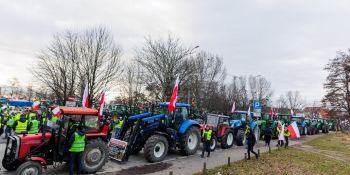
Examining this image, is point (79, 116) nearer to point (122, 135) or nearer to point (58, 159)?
point (58, 159)

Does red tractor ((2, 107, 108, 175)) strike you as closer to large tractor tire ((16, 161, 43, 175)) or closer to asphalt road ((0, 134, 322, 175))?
large tractor tire ((16, 161, 43, 175))

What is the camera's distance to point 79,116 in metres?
9.68

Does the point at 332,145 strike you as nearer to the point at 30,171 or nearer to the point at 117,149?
the point at 117,149

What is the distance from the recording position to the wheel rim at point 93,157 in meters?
9.69

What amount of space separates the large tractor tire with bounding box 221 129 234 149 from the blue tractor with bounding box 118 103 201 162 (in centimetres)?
318

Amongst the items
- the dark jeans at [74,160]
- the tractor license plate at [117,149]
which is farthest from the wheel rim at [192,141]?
the dark jeans at [74,160]

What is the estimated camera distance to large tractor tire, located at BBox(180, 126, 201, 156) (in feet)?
44.4

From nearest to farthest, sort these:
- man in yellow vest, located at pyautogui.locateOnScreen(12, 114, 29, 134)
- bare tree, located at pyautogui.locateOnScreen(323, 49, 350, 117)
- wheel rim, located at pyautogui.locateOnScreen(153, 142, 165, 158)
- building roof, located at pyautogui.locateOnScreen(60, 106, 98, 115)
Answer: building roof, located at pyautogui.locateOnScreen(60, 106, 98, 115) < wheel rim, located at pyautogui.locateOnScreen(153, 142, 165, 158) < man in yellow vest, located at pyautogui.locateOnScreen(12, 114, 29, 134) < bare tree, located at pyautogui.locateOnScreen(323, 49, 350, 117)

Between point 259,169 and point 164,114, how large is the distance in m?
4.85

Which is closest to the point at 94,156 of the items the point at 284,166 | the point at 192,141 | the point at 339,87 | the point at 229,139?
the point at 192,141

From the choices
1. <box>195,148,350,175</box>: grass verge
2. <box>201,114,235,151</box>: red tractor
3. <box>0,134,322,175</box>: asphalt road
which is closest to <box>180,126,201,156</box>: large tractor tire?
<box>0,134,322,175</box>: asphalt road

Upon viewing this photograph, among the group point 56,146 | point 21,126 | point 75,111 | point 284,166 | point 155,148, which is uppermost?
point 75,111

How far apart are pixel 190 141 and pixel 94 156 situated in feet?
19.0

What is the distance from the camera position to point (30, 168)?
807cm
